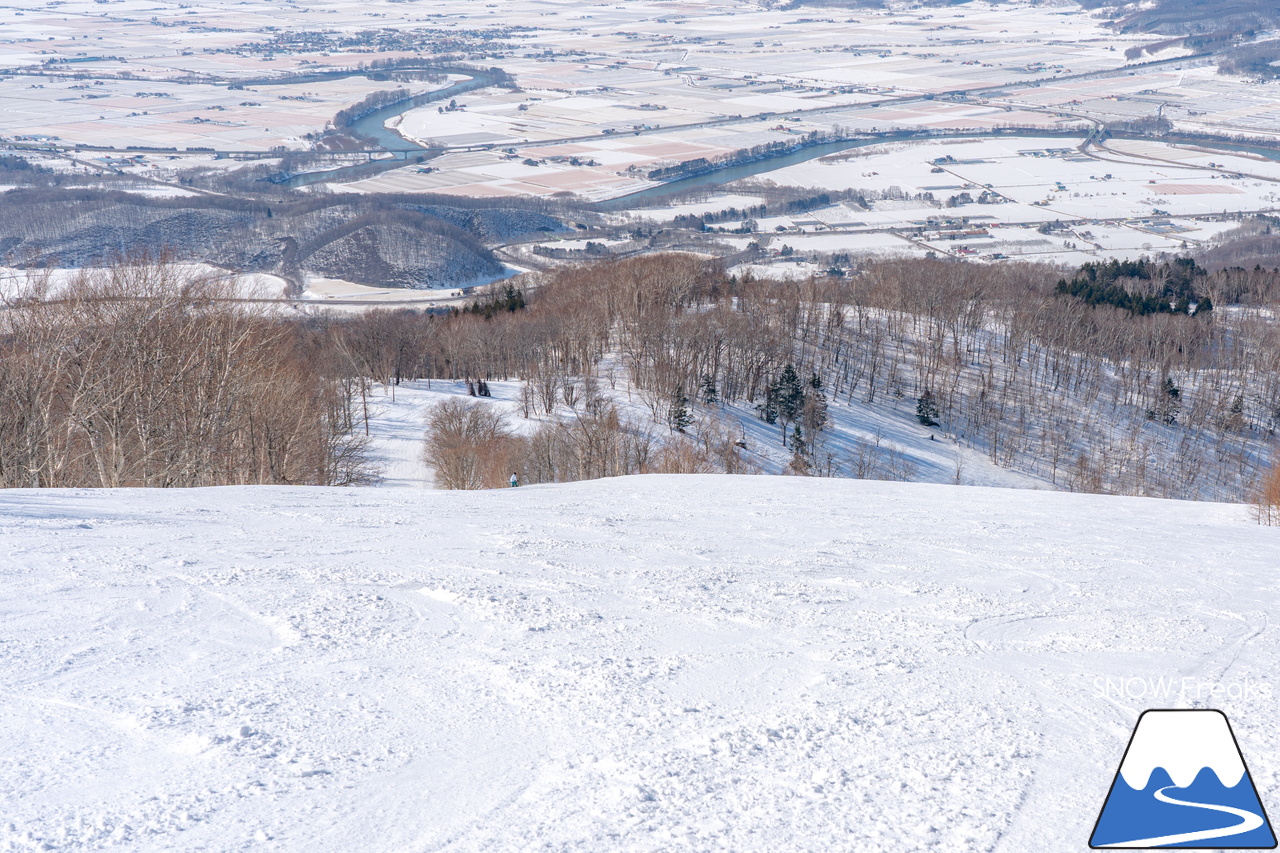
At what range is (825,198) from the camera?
10350cm

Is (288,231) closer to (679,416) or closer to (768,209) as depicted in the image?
(768,209)

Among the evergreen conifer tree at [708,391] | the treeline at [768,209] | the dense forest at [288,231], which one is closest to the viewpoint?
the evergreen conifer tree at [708,391]

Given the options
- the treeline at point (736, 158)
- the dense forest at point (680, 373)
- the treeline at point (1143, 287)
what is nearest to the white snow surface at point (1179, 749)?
the dense forest at point (680, 373)

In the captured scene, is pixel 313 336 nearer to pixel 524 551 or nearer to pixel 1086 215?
pixel 524 551

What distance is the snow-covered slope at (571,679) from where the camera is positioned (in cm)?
536

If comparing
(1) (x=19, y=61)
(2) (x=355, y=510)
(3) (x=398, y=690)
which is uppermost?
(1) (x=19, y=61)

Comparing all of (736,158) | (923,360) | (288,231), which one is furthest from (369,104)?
(923,360)

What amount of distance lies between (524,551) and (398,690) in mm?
4280

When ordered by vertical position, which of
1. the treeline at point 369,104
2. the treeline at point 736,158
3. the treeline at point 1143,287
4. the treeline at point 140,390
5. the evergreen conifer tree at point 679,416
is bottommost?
the evergreen conifer tree at point 679,416

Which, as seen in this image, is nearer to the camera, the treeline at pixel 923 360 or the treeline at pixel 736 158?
the treeline at pixel 923 360

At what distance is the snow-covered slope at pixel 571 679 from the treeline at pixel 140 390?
355 inches

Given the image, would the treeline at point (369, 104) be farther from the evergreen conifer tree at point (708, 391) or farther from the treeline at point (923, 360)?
the evergreen conifer tree at point (708, 391)

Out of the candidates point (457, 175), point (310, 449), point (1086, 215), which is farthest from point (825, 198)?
point (310, 449)

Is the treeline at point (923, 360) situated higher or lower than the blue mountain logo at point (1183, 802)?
lower
